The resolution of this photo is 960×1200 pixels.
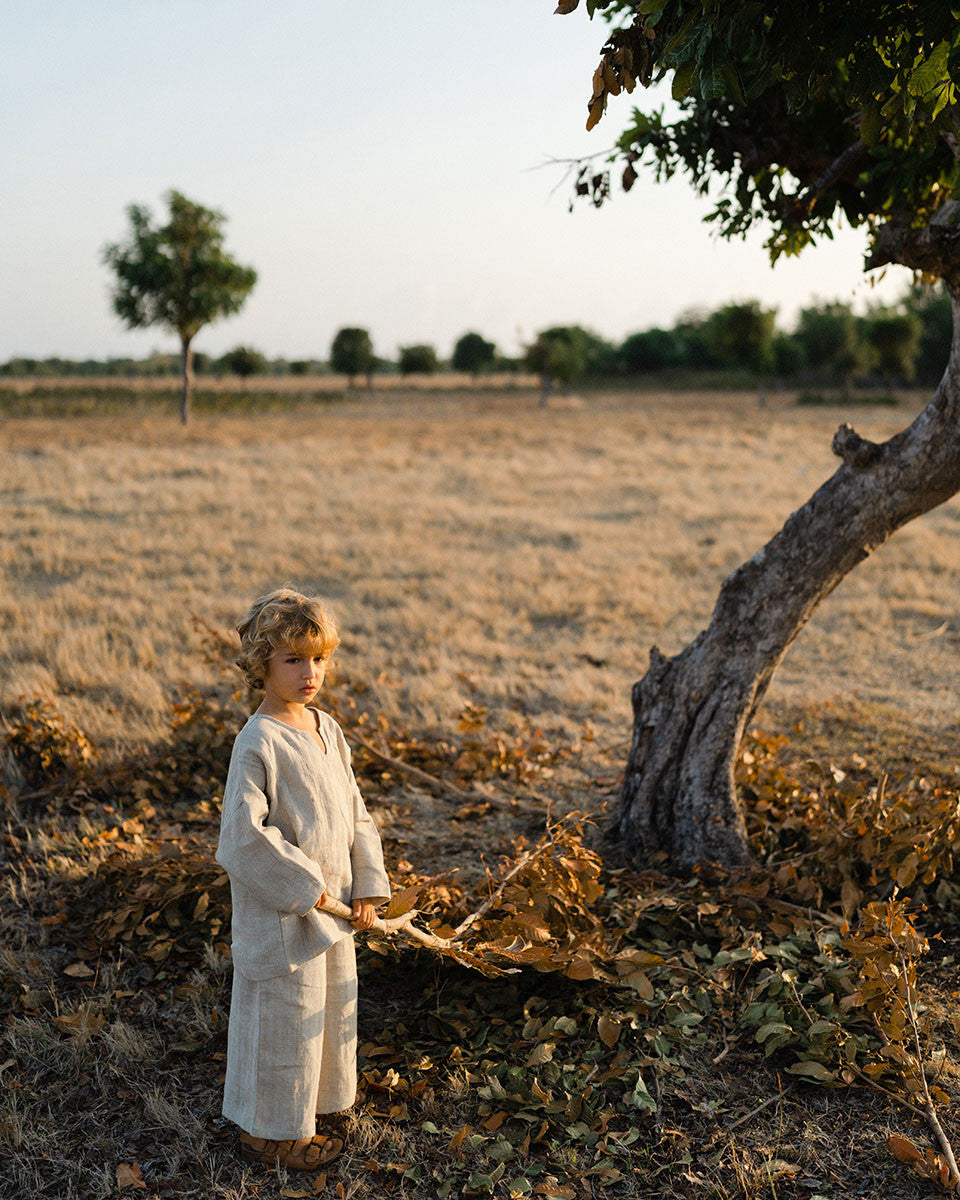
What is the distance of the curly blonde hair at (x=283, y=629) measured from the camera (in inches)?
112

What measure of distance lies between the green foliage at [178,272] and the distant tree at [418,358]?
154ft

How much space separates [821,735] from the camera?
675cm

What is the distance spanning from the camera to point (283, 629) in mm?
2832

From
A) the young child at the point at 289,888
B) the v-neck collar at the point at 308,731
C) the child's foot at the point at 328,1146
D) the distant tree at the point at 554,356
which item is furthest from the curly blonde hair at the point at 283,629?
the distant tree at the point at 554,356

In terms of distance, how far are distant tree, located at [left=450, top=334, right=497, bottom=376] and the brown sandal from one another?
84.6 metres

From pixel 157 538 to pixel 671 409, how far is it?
1488 inches

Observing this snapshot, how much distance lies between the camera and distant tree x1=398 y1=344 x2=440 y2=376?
81688 millimetres

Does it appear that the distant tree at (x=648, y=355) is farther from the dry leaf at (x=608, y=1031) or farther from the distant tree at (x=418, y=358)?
the dry leaf at (x=608, y=1031)

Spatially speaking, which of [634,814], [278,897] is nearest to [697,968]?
[634,814]

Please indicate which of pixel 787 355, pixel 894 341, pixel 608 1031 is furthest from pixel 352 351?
pixel 608 1031

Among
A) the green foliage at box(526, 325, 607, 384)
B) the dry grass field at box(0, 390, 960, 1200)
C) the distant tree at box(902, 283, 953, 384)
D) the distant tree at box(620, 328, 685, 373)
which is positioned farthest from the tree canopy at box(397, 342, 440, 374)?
the dry grass field at box(0, 390, 960, 1200)

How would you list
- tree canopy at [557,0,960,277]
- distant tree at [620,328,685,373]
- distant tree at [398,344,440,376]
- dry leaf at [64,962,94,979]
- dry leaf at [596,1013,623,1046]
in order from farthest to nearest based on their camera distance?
1. distant tree at [398,344,440,376]
2. distant tree at [620,328,685,373]
3. dry leaf at [64,962,94,979]
4. dry leaf at [596,1013,623,1046]
5. tree canopy at [557,0,960,277]

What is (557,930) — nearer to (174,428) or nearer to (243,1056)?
(243,1056)

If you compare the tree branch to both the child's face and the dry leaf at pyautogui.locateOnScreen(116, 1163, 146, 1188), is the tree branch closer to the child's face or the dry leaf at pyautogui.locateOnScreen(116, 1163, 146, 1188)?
the child's face
